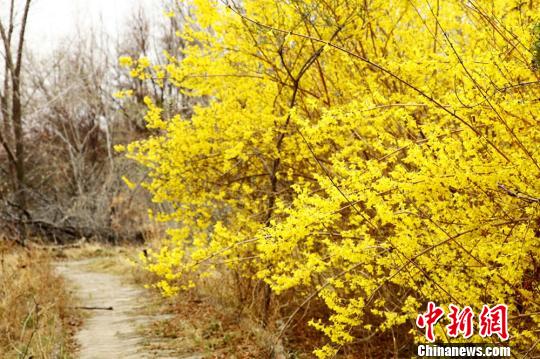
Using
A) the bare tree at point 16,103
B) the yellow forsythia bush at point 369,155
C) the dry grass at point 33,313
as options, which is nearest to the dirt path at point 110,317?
the dry grass at point 33,313

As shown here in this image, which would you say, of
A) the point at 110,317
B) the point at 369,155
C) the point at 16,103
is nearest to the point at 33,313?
the point at 110,317

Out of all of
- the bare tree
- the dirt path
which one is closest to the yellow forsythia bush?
the dirt path

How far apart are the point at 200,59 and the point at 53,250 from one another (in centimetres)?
1118

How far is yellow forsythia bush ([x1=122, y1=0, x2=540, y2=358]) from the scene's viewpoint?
2.81 meters

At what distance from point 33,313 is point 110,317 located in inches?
47.4

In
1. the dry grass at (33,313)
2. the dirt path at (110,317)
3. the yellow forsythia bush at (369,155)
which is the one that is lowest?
the dirt path at (110,317)

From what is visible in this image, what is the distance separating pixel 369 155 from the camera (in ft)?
15.8

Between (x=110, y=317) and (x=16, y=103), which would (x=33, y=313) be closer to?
(x=110, y=317)

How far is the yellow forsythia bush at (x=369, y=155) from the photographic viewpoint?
2.81 m

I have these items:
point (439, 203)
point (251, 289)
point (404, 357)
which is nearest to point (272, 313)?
point (251, 289)

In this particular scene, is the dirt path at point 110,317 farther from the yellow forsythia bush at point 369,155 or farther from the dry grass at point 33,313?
the yellow forsythia bush at point 369,155

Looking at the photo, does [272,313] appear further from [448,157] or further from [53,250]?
[53,250]

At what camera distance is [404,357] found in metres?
4.73

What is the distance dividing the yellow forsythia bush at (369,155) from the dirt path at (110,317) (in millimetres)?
1334
